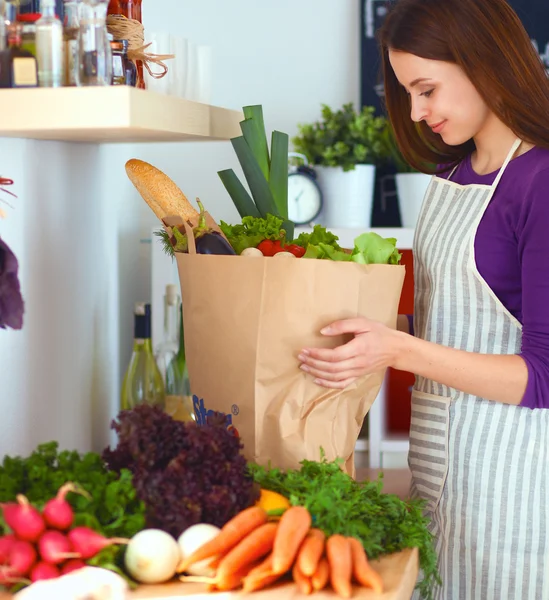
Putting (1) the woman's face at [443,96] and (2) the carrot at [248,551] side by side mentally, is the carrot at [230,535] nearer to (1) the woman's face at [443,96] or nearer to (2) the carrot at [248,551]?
(2) the carrot at [248,551]

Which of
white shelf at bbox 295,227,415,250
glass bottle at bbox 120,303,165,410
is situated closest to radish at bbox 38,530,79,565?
glass bottle at bbox 120,303,165,410

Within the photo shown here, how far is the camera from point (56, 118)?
43.3 inches

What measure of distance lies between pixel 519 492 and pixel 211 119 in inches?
32.3

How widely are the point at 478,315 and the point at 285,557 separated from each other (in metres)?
0.61

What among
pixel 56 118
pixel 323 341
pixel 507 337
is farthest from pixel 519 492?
pixel 56 118

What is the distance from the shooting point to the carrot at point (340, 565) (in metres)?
0.95

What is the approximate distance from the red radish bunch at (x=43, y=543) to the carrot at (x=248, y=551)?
11 cm

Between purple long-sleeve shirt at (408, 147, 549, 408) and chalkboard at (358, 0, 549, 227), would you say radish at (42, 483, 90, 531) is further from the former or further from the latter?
chalkboard at (358, 0, 549, 227)

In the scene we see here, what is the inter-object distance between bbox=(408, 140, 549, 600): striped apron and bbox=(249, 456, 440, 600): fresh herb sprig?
0.88 feet

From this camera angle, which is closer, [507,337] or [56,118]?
[56,118]

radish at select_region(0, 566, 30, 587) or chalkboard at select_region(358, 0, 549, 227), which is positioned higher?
chalkboard at select_region(358, 0, 549, 227)

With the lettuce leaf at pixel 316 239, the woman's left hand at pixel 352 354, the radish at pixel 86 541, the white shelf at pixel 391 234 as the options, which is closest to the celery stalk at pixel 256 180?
the lettuce leaf at pixel 316 239

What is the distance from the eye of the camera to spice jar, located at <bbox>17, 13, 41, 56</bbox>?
112cm

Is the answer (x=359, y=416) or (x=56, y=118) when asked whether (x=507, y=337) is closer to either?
(x=359, y=416)
